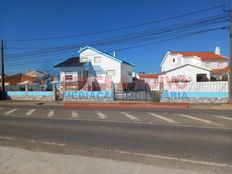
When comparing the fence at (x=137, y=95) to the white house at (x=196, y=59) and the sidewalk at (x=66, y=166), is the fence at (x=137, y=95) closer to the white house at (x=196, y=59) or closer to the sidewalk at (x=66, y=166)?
the sidewalk at (x=66, y=166)

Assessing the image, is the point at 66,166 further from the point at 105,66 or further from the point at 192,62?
the point at 192,62

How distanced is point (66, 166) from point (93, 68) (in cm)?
3666

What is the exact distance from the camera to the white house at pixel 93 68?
41625 millimetres

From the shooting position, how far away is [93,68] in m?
43.0

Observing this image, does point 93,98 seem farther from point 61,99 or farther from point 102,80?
point 102,80

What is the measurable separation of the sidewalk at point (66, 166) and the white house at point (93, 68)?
3330cm

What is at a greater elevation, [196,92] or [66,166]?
[196,92]

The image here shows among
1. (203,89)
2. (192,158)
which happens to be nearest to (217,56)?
(203,89)

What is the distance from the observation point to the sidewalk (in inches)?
245

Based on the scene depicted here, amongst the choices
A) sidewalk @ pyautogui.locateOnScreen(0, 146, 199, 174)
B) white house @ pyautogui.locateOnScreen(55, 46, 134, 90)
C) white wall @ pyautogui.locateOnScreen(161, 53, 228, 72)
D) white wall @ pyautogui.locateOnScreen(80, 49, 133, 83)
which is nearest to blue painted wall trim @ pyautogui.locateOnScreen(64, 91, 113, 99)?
white house @ pyautogui.locateOnScreen(55, 46, 134, 90)

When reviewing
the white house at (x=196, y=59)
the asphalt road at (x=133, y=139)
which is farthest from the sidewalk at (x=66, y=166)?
the white house at (x=196, y=59)

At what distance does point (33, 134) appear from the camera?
1148 cm

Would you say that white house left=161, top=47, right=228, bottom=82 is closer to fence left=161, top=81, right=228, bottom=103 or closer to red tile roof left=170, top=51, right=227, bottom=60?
red tile roof left=170, top=51, right=227, bottom=60

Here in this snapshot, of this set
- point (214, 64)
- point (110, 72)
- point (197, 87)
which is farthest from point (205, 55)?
point (197, 87)
